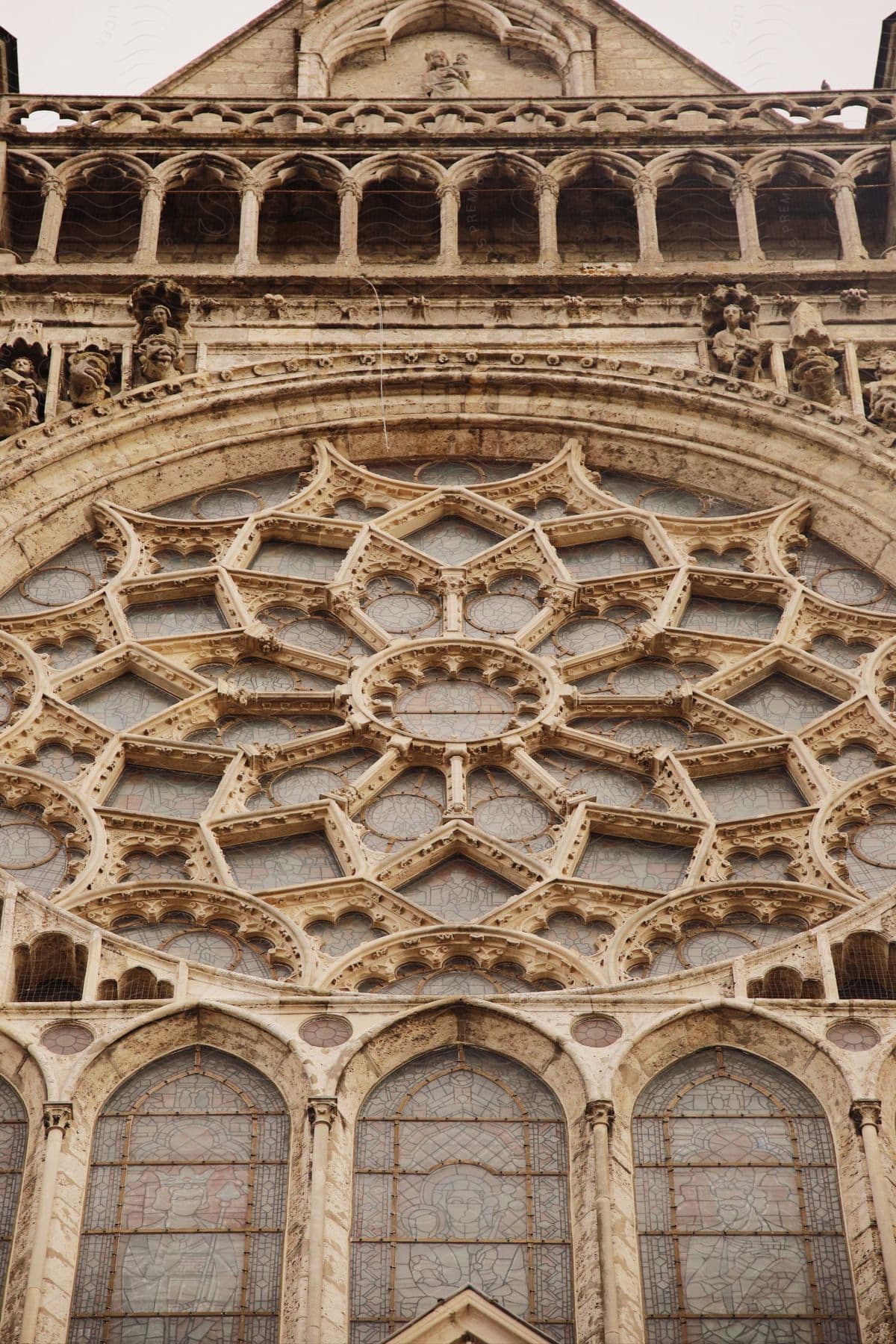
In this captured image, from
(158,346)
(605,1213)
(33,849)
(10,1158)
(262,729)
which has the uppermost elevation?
(158,346)

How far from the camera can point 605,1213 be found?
15.4 meters

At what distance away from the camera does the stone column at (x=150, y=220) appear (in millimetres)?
24359

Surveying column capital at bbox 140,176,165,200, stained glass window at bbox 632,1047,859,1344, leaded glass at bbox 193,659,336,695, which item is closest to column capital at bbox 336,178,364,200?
column capital at bbox 140,176,165,200

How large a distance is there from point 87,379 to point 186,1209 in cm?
878

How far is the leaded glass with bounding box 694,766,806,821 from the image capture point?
19484 mm

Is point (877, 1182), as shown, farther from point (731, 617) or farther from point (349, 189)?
point (349, 189)

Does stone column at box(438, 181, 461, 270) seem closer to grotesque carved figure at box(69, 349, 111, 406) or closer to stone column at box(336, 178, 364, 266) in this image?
stone column at box(336, 178, 364, 266)

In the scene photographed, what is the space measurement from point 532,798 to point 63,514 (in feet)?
16.6

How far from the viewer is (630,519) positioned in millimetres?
22344

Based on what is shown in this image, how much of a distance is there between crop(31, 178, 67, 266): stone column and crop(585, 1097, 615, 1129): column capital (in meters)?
11.2

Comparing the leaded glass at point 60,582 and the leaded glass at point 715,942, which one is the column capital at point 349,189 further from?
the leaded glass at point 715,942

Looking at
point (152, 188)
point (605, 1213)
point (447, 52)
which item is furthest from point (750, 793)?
point (447, 52)

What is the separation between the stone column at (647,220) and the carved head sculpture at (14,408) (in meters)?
5.97

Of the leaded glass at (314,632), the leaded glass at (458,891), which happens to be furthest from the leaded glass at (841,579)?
the leaded glass at (458,891)
